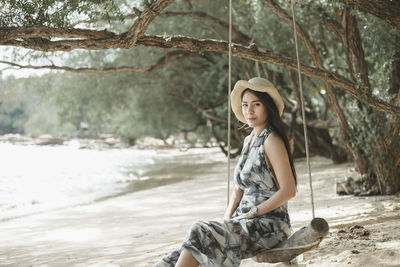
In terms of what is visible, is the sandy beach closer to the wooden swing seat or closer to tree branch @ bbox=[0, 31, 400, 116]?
the wooden swing seat

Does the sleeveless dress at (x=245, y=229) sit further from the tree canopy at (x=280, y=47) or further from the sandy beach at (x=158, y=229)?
the tree canopy at (x=280, y=47)

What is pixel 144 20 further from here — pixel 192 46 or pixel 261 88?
pixel 261 88

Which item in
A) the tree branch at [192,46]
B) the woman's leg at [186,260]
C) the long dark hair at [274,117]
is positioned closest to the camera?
the woman's leg at [186,260]

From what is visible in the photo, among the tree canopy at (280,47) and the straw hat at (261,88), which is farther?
the tree canopy at (280,47)

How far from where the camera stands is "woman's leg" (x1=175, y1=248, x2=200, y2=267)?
8.32ft

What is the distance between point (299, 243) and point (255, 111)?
948 millimetres

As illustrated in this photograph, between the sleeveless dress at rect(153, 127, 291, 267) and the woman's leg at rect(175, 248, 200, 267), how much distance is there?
0.03 m

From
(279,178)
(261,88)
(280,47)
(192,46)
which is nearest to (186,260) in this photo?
(279,178)

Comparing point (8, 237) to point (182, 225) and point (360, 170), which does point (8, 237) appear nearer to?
point (182, 225)

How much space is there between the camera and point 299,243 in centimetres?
265

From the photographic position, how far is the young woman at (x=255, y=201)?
2594mm

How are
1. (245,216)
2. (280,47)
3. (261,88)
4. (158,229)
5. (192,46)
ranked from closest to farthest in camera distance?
(245,216), (261,88), (192,46), (158,229), (280,47)

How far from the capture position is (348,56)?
6242 mm

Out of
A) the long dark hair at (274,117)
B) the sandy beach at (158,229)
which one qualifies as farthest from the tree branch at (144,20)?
the sandy beach at (158,229)
